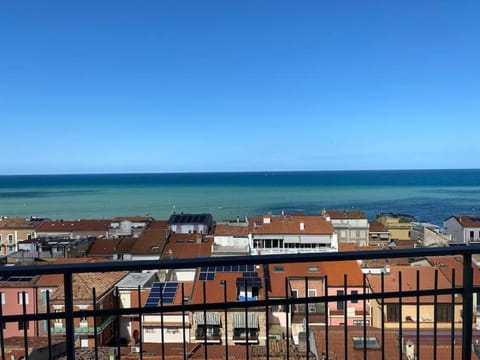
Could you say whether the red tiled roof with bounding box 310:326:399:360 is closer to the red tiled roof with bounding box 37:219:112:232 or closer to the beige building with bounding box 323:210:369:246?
the beige building with bounding box 323:210:369:246

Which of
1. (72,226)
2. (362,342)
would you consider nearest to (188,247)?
(72,226)

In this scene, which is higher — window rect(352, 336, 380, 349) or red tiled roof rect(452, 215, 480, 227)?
window rect(352, 336, 380, 349)

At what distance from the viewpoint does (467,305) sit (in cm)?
271

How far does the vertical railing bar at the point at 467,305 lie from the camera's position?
8.70ft

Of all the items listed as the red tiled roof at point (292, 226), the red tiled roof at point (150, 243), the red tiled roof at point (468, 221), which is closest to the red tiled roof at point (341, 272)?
the red tiled roof at point (292, 226)

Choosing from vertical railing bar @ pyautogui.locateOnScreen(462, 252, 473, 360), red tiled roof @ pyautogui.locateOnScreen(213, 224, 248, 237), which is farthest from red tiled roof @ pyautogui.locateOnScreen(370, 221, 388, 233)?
vertical railing bar @ pyautogui.locateOnScreen(462, 252, 473, 360)

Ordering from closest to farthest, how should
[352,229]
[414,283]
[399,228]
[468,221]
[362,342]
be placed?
[362,342] → [414,283] → [468,221] → [352,229] → [399,228]

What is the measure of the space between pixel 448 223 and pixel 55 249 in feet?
108

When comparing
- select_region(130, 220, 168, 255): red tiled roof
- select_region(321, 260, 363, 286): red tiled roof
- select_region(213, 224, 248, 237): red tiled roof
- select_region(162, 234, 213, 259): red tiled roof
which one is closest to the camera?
select_region(321, 260, 363, 286): red tiled roof

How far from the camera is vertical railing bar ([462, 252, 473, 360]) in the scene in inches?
104

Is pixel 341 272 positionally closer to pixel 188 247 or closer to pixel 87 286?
pixel 188 247

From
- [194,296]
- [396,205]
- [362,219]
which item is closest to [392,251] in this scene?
[194,296]

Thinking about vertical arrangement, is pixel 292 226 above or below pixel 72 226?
above

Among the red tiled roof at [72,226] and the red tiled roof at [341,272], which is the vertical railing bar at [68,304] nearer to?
the red tiled roof at [341,272]
